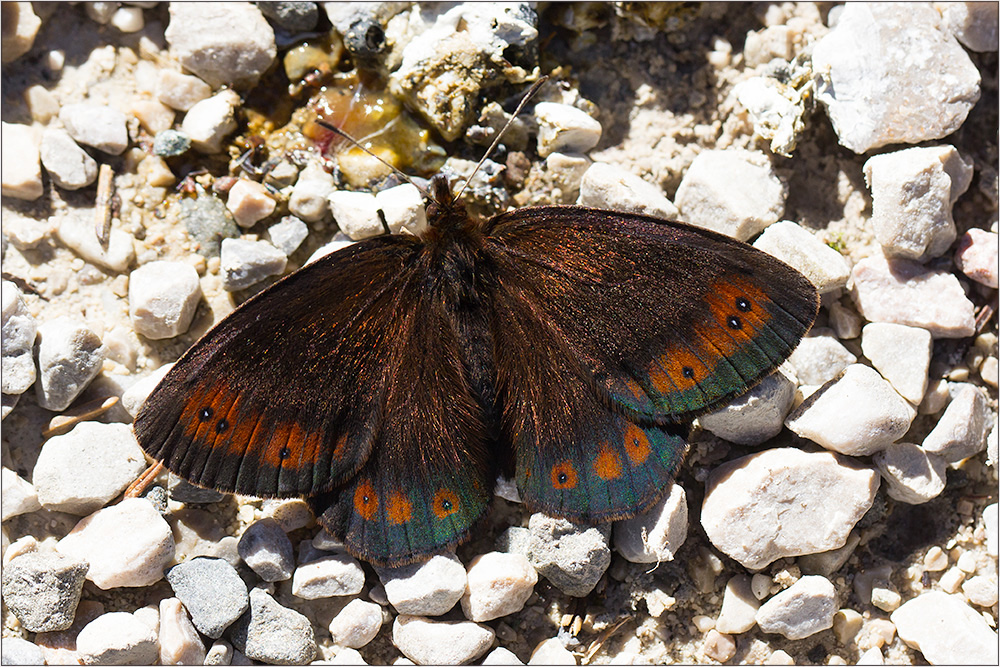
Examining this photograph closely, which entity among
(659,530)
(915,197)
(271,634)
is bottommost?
(271,634)

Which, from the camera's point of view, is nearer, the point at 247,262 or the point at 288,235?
the point at 247,262

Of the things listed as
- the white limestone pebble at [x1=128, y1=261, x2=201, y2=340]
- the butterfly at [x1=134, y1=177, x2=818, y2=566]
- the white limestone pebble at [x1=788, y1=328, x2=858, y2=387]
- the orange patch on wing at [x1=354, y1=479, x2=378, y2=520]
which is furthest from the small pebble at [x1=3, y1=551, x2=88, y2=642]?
the white limestone pebble at [x1=788, y1=328, x2=858, y2=387]

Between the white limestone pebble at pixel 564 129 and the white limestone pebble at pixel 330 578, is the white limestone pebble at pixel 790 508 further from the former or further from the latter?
the white limestone pebble at pixel 564 129

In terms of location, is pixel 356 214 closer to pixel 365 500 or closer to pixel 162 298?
pixel 162 298

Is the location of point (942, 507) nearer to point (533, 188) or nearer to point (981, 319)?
point (981, 319)

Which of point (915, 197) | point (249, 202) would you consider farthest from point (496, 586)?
point (915, 197)

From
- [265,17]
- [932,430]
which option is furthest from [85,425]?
[932,430]
